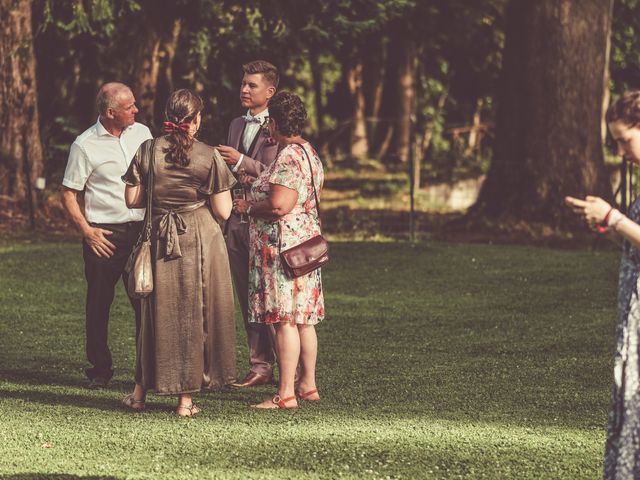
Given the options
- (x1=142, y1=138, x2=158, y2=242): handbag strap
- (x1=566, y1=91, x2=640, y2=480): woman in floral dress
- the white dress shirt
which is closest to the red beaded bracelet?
(x1=566, y1=91, x2=640, y2=480): woman in floral dress

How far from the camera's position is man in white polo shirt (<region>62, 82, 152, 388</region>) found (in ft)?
30.7

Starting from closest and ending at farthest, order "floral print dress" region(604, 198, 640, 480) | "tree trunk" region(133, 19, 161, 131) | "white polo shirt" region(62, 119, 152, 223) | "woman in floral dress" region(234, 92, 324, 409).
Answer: "floral print dress" region(604, 198, 640, 480) < "woman in floral dress" region(234, 92, 324, 409) < "white polo shirt" region(62, 119, 152, 223) < "tree trunk" region(133, 19, 161, 131)

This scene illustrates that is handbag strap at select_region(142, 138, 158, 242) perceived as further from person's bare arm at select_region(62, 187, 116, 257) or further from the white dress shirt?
the white dress shirt

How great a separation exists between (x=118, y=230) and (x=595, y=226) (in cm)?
458

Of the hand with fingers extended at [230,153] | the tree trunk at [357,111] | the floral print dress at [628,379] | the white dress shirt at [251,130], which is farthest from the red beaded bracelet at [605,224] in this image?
the tree trunk at [357,111]

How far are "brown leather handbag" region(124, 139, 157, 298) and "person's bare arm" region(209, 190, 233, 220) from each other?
0.38 meters

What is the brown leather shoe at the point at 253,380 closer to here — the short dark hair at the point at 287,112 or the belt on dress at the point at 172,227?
the belt on dress at the point at 172,227

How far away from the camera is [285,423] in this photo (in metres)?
8.43

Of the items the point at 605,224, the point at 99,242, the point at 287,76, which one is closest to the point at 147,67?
the point at 287,76

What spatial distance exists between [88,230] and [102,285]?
1.70 feet

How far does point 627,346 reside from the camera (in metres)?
5.89

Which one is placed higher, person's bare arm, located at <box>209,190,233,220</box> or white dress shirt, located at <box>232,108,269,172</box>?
white dress shirt, located at <box>232,108,269,172</box>

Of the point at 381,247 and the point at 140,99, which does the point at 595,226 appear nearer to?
the point at 381,247

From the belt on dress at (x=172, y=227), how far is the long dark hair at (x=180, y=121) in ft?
0.92
